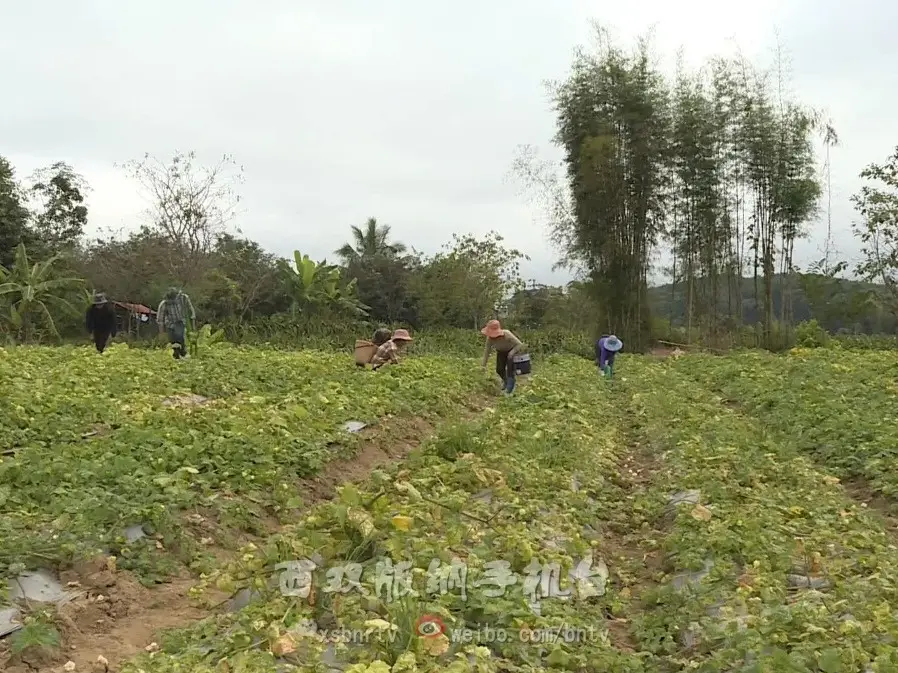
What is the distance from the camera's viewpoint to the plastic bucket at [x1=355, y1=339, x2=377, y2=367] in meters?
13.2

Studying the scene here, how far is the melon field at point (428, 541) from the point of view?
3.12 m

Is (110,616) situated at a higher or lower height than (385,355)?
lower

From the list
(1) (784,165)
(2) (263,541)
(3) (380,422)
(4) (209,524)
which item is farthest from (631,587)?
(1) (784,165)

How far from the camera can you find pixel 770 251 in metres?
28.1

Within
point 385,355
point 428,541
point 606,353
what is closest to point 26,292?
point 385,355

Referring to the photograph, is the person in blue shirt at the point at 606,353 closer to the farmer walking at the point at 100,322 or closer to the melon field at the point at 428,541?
the melon field at the point at 428,541

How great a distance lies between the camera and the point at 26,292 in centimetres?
2273

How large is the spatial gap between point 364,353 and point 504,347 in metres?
3.07

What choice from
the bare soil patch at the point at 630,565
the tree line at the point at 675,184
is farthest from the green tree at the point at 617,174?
the bare soil patch at the point at 630,565

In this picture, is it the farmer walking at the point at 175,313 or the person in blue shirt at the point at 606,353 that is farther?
the person in blue shirt at the point at 606,353

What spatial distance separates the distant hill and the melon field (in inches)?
876

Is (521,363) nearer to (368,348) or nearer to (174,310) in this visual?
(368,348)

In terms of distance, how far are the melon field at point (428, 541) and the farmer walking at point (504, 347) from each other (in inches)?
83.3

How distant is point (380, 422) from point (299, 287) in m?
22.5
